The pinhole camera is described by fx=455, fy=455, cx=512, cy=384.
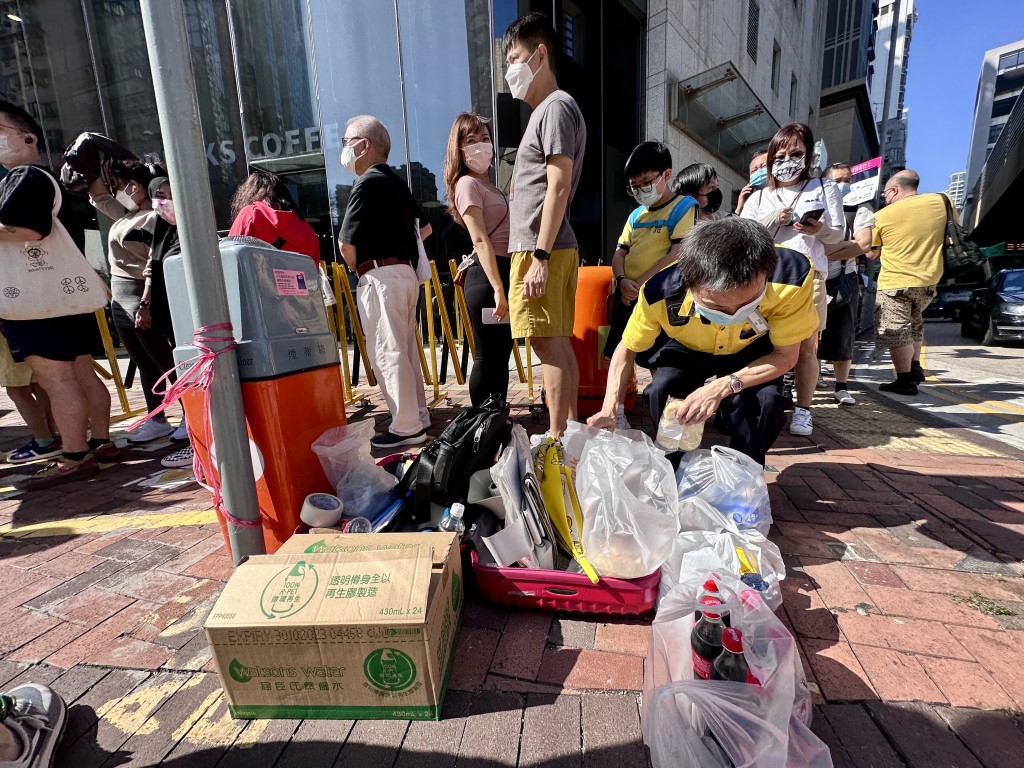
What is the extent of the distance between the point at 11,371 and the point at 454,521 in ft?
11.3

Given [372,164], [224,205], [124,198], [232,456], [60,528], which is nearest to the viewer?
[232,456]

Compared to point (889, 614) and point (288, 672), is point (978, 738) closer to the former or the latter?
point (889, 614)

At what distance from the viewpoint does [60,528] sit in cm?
220

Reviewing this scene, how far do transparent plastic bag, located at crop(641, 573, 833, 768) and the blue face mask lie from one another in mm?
1058

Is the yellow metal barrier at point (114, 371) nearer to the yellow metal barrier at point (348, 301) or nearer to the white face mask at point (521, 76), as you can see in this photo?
the yellow metal barrier at point (348, 301)

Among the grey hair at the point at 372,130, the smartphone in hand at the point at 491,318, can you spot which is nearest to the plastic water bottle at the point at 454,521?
the smartphone in hand at the point at 491,318

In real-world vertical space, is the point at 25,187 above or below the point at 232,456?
above

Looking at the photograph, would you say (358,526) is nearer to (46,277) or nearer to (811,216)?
(46,277)

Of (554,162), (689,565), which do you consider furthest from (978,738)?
(554,162)

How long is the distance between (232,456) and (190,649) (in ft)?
1.91

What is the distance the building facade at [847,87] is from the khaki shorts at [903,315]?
949 inches

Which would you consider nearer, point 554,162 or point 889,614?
point 889,614

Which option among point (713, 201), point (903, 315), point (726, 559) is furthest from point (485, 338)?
point (903, 315)

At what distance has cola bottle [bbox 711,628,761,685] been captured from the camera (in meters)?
0.96
